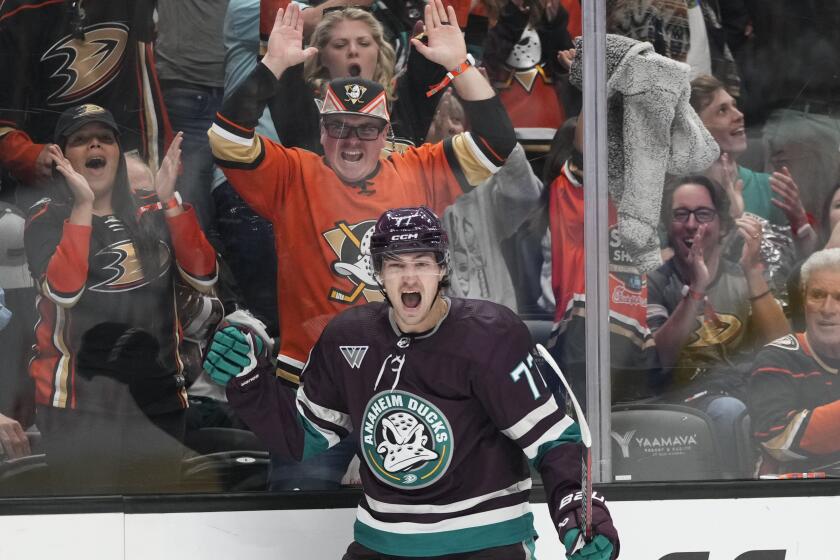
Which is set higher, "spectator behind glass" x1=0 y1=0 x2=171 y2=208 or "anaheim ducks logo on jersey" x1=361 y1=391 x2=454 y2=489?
"spectator behind glass" x1=0 y1=0 x2=171 y2=208

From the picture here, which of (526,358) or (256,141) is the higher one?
(256,141)

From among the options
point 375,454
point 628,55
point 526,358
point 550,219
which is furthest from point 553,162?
point 375,454

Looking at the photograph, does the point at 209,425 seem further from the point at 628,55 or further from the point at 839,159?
the point at 839,159

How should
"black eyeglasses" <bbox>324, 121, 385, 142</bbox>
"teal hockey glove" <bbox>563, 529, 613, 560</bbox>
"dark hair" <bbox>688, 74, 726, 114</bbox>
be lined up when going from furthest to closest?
1. "dark hair" <bbox>688, 74, 726, 114</bbox>
2. "black eyeglasses" <bbox>324, 121, 385, 142</bbox>
3. "teal hockey glove" <bbox>563, 529, 613, 560</bbox>

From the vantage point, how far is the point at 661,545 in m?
2.90

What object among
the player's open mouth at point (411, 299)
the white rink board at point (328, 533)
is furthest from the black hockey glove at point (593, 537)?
the white rink board at point (328, 533)

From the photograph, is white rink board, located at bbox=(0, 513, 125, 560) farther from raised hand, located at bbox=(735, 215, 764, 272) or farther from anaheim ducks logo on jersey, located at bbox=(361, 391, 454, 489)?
raised hand, located at bbox=(735, 215, 764, 272)

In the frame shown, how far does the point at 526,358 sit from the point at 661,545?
854mm

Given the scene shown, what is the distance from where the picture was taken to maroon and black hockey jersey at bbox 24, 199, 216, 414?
275 centimetres

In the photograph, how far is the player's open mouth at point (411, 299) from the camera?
236 centimetres

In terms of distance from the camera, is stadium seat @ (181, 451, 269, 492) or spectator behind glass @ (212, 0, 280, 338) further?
stadium seat @ (181, 451, 269, 492)

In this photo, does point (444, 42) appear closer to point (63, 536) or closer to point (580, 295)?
point (580, 295)

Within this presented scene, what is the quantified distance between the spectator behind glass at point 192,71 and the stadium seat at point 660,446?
133 centimetres

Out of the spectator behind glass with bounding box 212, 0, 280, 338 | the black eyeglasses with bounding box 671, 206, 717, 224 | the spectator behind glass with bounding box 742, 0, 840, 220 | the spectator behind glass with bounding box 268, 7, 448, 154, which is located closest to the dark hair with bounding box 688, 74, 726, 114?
the spectator behind glass with bounding box 742, 0, 840, 220
